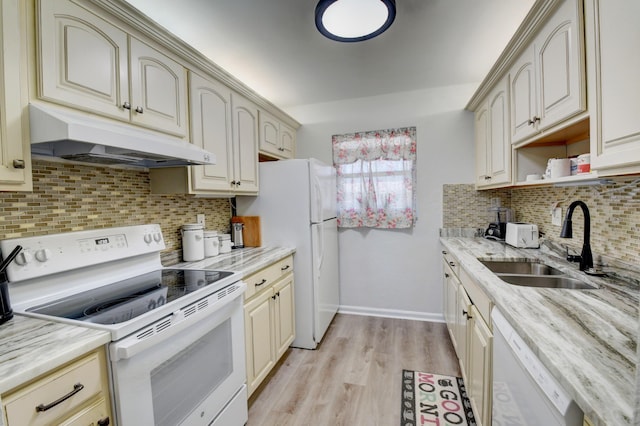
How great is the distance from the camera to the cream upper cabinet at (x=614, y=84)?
852 millimetres

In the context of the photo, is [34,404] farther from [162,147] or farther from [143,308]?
[162,147]

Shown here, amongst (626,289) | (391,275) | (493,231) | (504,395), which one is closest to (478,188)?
(493,231)

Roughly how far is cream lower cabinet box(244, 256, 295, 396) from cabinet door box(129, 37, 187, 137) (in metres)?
0.99

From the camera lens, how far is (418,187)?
9.57 ft

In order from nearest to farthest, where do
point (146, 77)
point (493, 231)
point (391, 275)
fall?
point (146, 77)
point (493, 231)
point (391, 275)

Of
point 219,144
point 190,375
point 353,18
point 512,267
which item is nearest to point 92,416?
point 190,375

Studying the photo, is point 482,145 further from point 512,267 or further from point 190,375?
point 190,375

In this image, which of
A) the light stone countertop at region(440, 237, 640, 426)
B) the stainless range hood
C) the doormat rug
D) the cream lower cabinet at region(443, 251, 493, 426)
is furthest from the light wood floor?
Result: the stainless range hood

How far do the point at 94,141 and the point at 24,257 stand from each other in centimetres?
57

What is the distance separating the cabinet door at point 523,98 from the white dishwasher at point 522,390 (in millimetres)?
1128

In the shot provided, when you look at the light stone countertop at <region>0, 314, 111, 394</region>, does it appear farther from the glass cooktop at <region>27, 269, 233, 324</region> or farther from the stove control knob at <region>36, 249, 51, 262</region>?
the stove control knob at <region>36, 249, 51, 262</region>

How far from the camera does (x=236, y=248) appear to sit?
7.89ft

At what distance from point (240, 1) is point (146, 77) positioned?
641 mm

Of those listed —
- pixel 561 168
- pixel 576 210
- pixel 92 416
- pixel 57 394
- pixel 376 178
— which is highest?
pixel 376 178
